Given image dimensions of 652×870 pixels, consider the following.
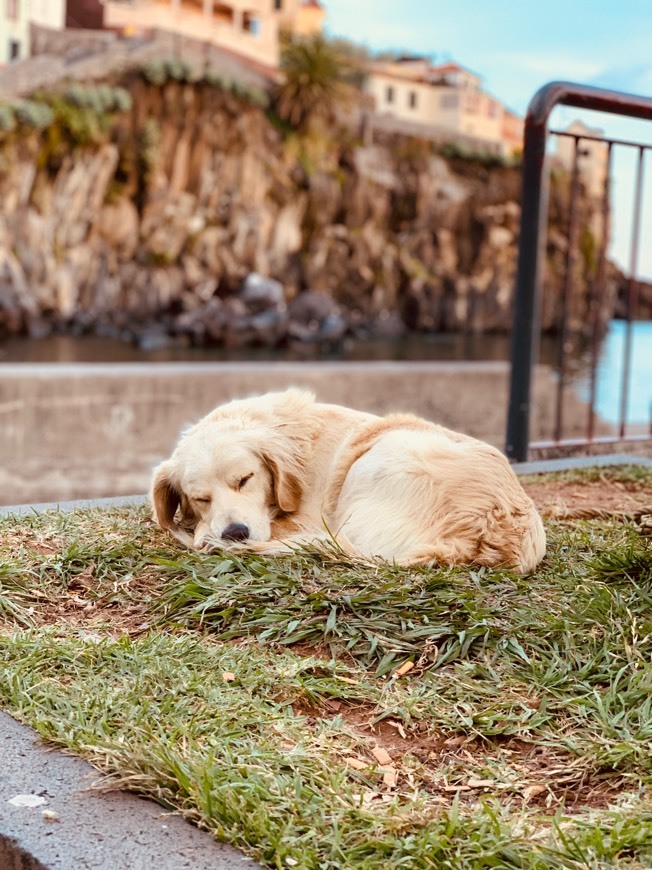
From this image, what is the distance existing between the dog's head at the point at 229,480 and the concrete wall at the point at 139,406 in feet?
20.3

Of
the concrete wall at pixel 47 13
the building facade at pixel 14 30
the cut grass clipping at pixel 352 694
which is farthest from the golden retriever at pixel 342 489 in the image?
the concrete wall at pixel 47 13

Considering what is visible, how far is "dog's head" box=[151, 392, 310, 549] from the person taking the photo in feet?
11.6

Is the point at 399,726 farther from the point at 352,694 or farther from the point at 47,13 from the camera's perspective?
the point at 47,13

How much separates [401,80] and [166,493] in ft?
255

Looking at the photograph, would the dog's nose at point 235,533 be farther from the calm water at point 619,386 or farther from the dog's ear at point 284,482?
the calm water at point 619,386

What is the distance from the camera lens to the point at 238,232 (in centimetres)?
5038

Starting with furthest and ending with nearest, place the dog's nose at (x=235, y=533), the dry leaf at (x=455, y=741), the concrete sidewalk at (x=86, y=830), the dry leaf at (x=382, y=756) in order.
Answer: the dog's nose at (x=235, y=533)
the dry leaf at (x=455, y=741)
the dry leaf at (x=382, y=756)
the concrete sidewalk at (x=86, y=830)

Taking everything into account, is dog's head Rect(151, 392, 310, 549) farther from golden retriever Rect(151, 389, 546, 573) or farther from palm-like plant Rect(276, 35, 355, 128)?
palm-like plant Rect(276, 35, 355, 128)

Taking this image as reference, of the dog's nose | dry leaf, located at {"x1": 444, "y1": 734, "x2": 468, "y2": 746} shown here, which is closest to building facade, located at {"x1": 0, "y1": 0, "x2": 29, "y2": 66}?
the dog's nose

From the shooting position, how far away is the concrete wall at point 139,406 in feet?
33.5

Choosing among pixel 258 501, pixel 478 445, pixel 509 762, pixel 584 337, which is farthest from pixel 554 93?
pixel 584 337

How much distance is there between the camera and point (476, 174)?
6406 centimetres

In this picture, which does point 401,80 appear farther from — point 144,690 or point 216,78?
point 144,690

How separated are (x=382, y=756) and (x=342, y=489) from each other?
1.72 meters
